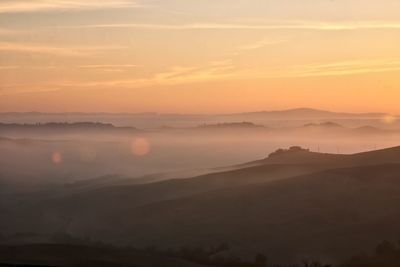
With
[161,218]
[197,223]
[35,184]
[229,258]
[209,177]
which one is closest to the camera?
[229,258]

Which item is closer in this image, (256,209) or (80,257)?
(80,257)

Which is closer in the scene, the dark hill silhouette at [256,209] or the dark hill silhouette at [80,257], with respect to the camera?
the dark hill silhouette at [80,257]

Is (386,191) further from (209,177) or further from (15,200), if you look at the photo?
(15,200)

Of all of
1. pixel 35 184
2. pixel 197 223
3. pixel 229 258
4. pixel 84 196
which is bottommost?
pixel 229 258

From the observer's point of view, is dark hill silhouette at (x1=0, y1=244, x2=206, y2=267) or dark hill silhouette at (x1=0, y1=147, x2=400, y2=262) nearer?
dark hill silhouette at (x1=0, y1=244, x2=206, y2=267)

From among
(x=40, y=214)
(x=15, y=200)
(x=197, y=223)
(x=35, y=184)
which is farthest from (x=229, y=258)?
(x=35, y=184)

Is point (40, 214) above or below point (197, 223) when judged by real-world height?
above

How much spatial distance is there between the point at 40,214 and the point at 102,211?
45.2ft

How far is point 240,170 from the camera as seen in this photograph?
441 ft

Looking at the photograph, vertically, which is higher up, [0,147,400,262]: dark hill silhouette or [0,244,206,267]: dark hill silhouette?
[0,147,400,262]: dark hill silhouette

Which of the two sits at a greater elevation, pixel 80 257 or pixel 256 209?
pixel 256 209

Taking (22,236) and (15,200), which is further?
(15,200)

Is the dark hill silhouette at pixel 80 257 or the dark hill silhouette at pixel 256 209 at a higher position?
the dark hill silhouette at pixel 256 209

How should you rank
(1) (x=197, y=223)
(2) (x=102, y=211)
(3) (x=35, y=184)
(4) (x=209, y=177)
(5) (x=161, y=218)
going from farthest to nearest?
(3) (x=35, y=184)
(4) (x=209, y=177)
(2) (x=102, y=211)
(5) (x=161, y=218)
(1) (x=197, y=223)
